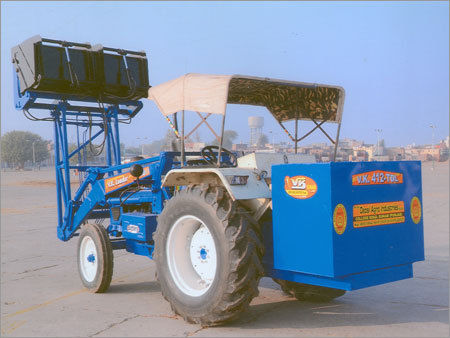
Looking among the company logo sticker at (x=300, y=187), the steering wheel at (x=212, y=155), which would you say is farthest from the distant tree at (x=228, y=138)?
the company logo sticker at (x=300, y=187)

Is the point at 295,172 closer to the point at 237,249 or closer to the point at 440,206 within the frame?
the point at 237,249

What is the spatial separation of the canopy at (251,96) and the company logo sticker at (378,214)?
1.68 m

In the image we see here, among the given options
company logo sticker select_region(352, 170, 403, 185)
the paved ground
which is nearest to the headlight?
company logo sticker select_region(352, 170, 403, 185)

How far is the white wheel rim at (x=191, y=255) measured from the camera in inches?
211

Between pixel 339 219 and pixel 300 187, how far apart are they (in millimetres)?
440

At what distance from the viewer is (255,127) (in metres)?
6.39

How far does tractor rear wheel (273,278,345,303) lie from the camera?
5941 mm

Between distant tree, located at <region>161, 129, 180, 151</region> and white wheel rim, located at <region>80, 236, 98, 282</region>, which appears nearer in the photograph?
distant tree, located at <region>161, 129, 180, 151</region>

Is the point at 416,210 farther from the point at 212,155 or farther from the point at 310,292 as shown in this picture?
the point at 212,155

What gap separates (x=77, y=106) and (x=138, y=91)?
104 cm

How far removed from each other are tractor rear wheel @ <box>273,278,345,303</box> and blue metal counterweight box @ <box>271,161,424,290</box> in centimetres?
117

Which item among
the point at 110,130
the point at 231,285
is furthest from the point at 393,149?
the point at 110,130

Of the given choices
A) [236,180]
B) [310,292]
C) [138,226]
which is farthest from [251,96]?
[310,292]

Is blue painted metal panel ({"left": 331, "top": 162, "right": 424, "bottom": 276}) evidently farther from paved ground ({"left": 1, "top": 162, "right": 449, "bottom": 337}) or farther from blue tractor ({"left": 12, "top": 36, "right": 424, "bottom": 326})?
paved ground ({"left": 1, "top": 162, "right": 449, "bottom": 337})
